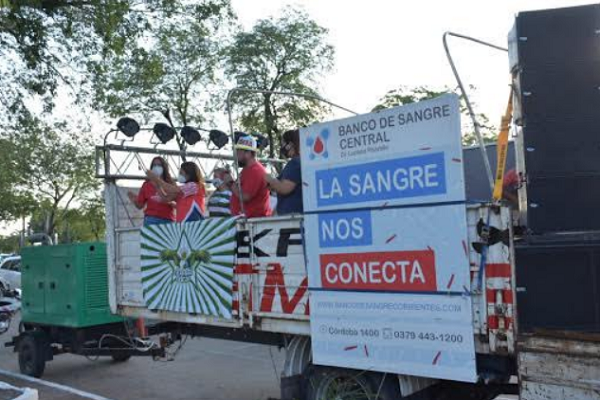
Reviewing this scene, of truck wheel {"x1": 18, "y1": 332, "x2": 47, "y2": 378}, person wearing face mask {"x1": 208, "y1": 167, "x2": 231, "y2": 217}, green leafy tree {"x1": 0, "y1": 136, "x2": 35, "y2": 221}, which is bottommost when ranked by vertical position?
truck wheel {"x1": 18, "y1": 332, "x2": 47, "y2": 378}

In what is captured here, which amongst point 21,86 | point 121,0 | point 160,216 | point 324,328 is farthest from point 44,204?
point 324,328

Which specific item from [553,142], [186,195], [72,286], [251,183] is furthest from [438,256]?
[72,286]

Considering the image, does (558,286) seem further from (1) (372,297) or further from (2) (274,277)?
(2) (274,277)

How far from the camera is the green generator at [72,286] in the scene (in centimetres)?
777

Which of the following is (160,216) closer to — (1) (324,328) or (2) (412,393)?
(1) (324,328)

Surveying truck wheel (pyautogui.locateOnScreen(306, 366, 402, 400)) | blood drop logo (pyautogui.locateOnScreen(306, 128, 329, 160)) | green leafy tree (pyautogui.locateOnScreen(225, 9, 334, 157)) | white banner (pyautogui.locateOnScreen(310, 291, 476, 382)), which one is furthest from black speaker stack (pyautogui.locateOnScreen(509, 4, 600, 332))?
green leafy tree (pyautogui.locateOnScreen(225, 9, 334, 157))

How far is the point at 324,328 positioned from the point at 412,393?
71 centimetres

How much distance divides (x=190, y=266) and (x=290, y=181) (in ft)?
3.77

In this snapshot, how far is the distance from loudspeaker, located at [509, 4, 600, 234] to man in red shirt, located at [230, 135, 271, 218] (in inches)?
96.2

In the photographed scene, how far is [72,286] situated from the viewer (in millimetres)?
7793

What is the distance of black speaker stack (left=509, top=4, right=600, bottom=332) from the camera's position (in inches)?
143

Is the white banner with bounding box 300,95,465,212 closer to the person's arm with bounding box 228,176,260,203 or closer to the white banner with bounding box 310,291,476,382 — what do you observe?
the white banner with bounding box 310,291,476,382

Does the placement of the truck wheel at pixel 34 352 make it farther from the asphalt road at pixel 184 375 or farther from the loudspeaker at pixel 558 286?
the loudspeaker at pixel 558 286

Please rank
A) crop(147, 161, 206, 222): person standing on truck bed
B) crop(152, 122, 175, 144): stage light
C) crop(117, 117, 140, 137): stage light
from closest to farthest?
crop(147, 161, 206, 222): person standing on truck bed < crop(117, 117, 140, 137): stage light < crop(152, 122, 175, 144): stage light
